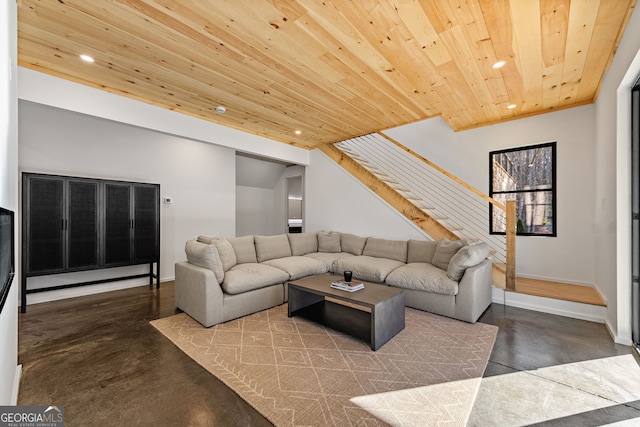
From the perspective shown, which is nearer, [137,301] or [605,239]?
[605,239]

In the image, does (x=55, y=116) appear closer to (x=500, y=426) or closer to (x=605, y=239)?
(x=500, y=426)

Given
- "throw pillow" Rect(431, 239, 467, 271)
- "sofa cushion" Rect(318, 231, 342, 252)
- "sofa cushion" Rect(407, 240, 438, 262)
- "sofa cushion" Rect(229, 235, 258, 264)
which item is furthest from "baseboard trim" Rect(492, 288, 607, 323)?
"sofa cushion" Rect(229, 235, 258, 264)

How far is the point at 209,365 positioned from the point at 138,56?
9.34ft

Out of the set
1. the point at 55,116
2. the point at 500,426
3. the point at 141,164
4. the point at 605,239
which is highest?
the point at 55,116

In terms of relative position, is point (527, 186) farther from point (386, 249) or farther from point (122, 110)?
point (122, 110)

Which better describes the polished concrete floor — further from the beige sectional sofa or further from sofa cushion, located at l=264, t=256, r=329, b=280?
sofa cushion, located at l=264, t=256, r=329, b=280

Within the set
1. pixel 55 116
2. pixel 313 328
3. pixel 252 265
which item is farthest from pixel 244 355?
pixel 55 116

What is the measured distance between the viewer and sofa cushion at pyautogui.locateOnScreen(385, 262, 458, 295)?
307cm

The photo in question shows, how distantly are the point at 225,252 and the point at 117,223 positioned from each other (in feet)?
6.16

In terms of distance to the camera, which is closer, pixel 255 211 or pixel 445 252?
pixel 445 252

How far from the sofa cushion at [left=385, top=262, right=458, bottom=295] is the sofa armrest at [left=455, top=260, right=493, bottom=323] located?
0.09 metres

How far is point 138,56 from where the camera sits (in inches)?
99.7

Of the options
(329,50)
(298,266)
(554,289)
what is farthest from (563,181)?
(298,266)

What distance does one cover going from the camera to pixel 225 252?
11.1ft
